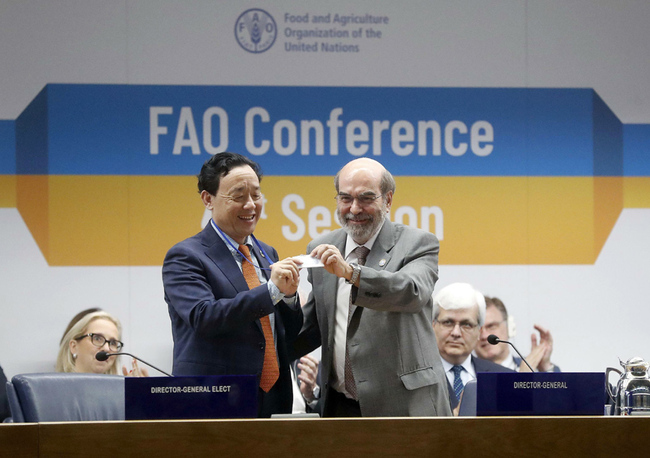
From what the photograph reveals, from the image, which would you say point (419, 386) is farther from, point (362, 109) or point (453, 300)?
point (362, 109)

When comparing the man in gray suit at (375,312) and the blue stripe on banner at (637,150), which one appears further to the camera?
the blue stripe on banner at (637,150)

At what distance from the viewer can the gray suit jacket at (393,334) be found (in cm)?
229

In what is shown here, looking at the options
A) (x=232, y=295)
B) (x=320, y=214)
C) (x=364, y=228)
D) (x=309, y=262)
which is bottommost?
(x=232, y=295)

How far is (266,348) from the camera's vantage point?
250cm

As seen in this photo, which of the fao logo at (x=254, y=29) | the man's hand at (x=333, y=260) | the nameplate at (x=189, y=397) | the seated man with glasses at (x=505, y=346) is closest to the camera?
the nameplate at (x=189, y=397)

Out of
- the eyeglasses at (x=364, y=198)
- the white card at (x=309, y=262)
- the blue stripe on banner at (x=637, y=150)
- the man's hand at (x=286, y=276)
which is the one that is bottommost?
the man's hand at (x=286, y=276)

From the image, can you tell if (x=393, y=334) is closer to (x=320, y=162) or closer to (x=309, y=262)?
(x=309, y=262)

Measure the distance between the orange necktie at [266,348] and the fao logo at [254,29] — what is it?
8.19 feet

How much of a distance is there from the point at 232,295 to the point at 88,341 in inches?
90.8

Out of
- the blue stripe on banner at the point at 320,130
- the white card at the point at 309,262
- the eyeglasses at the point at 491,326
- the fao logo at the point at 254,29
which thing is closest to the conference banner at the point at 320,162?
the blue stripe on banner at the point at 320,130

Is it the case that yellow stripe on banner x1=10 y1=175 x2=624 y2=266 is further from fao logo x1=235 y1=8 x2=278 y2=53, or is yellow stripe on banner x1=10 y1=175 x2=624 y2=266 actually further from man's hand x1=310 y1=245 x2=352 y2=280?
man's hand x1=310 y1=245 x2=352 y2=280

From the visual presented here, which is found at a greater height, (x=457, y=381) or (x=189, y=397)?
(x=189, y=397)

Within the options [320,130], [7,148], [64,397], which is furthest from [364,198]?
[7,148]

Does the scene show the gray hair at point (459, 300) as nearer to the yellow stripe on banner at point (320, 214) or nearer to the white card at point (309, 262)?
the yellow stripe on banner at point (320, 214)
